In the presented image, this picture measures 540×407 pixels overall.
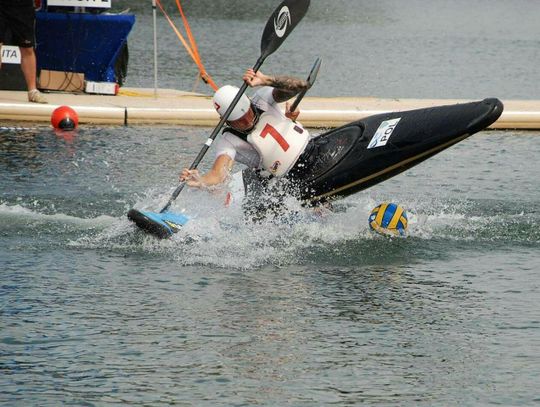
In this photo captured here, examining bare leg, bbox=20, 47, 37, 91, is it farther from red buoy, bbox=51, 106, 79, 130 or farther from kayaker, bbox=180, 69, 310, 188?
kayaker, bbox=180, 69, 310, 188

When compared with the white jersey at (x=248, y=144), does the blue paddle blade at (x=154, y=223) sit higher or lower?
lower

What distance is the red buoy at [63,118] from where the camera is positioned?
15913 millimetres

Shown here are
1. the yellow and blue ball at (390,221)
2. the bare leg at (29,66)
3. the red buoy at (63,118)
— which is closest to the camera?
the yellow and blue ball at (390,221)

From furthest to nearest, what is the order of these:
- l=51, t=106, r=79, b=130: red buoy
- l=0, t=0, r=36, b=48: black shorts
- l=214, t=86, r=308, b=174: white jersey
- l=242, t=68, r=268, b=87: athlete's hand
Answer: l=0, t=0, r=36, b=48: black shorts < l=51, t=106, r=79, b=130: red buoy < l=214, t=86, r=308, b=174: white jersey < l=242, t=68, r=268, b=87: athlete's hand

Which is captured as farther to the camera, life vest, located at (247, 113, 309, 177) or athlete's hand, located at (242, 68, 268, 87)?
life vest, located at (247, 113, 309, 177)

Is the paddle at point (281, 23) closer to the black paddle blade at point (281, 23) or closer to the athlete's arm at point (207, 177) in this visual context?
the black paddle blade at point (281, 23)

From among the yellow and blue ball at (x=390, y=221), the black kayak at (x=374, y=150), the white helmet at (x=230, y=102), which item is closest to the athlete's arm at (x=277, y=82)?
the white helmet at (x=230, y=102)

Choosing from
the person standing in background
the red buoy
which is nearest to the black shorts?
the person standing in background

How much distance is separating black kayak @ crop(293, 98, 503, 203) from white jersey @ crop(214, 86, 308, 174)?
39cm

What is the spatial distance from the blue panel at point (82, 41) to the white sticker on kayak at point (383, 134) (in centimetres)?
687

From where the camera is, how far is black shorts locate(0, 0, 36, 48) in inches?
638

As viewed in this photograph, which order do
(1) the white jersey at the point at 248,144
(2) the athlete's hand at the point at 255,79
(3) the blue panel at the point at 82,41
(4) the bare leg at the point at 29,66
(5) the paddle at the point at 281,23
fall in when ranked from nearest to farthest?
(2) the athlete's hand at the point at 255,79, (1) the white jersey at the point at 248,144, (5) the paddle at the point at 281,23, (4) the bare leg at the point at 29,66, (3) the blue panel at the point at 82,41

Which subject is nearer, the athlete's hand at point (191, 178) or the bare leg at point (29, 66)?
the athlete's hand at point (191, 178)

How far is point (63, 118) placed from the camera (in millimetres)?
15898
